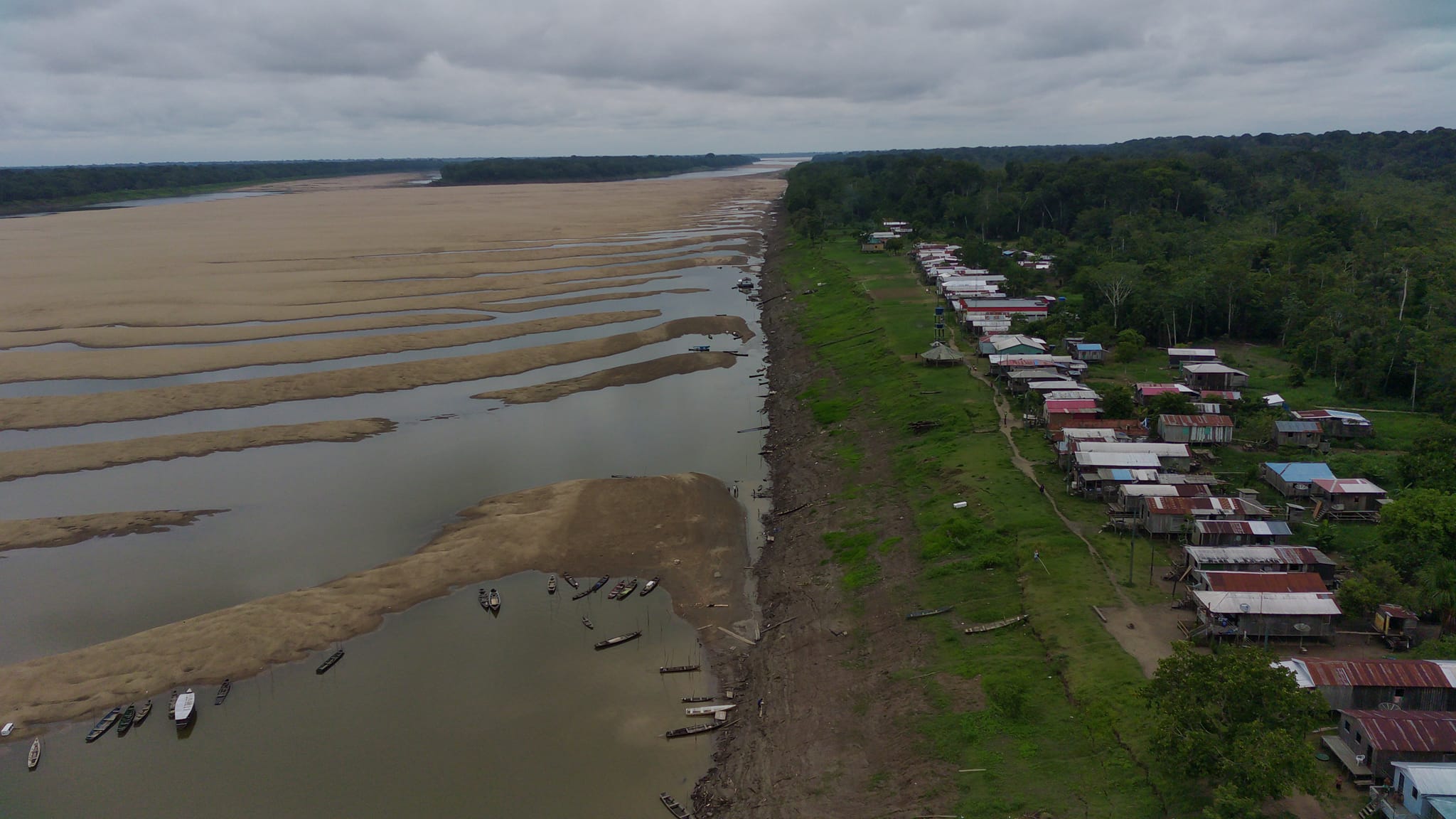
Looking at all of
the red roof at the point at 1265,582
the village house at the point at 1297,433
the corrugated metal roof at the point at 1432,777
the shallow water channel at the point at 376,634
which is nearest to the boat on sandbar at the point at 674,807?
the shallow water channel at the point at 376,634

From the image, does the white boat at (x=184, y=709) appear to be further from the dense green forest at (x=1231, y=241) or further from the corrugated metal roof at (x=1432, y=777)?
the dense green forest at (x=1231, y=241)

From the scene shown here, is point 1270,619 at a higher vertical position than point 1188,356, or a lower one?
lower

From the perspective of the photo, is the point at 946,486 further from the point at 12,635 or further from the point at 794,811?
the point at 12,635

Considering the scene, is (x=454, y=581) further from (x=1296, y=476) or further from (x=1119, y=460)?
(x=1296, y=476)

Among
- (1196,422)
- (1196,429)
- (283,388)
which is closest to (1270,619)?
(1196,429)

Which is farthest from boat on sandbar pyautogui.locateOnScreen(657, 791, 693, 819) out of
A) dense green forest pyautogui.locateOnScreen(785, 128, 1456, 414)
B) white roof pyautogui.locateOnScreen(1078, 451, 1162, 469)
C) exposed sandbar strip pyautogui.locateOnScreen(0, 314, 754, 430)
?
dense green forest pyautogui.locateOnScreen(785, 128, 1456, 414)

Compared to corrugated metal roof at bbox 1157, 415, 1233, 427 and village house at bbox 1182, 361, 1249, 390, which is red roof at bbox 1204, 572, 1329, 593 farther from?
village house at bbox 1182, 361, 1249, 390

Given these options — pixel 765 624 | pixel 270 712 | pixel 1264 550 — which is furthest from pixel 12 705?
pixel 1264 550
